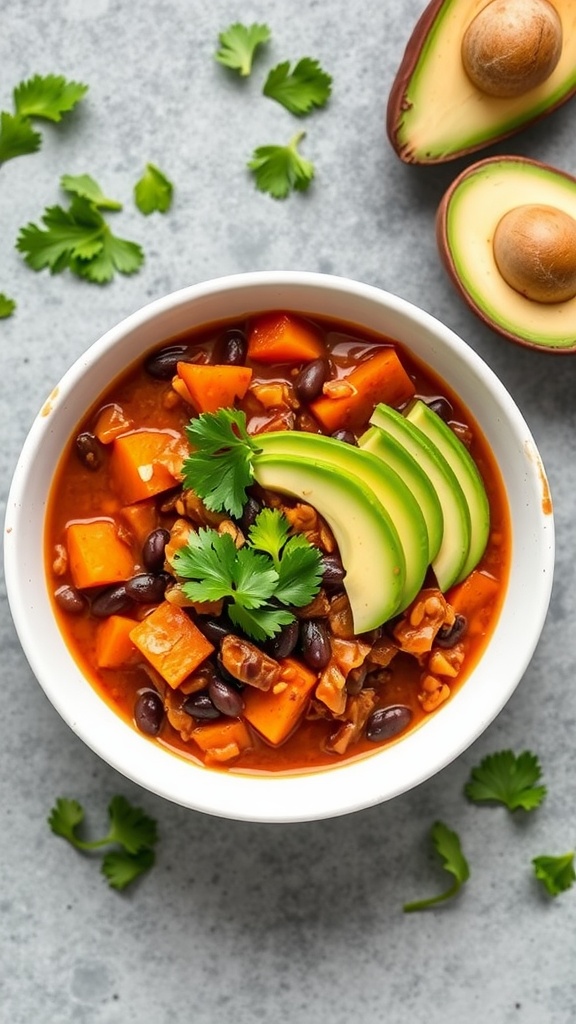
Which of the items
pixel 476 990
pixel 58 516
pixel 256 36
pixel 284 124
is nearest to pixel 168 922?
pixel 476 990

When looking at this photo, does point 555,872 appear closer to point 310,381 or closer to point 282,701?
point 282,701

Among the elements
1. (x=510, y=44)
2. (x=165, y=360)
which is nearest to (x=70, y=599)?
(x=165, y=360)

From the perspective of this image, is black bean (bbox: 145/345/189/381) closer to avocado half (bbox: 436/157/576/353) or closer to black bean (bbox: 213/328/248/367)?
black bean (bbox: 213/328/248/367)

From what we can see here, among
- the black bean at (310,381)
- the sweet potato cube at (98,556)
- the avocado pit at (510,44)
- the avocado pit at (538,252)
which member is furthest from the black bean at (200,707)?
the avocado pit at (510,44)

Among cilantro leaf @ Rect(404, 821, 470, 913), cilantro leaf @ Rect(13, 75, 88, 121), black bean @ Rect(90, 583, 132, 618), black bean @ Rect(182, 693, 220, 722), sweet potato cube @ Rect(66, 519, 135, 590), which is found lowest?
cilantro leaf @ Rect(404, 821, 470, 913)

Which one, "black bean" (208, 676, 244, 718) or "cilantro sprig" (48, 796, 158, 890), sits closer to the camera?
"black bean" (208, 676, 244, 718)

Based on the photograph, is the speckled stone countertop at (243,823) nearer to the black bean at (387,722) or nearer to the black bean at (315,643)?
the black bean at (387,722)

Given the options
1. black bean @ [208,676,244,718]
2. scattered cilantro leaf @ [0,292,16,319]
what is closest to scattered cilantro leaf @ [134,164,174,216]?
scattered cilantro leaf @ [0,292,16,319]
